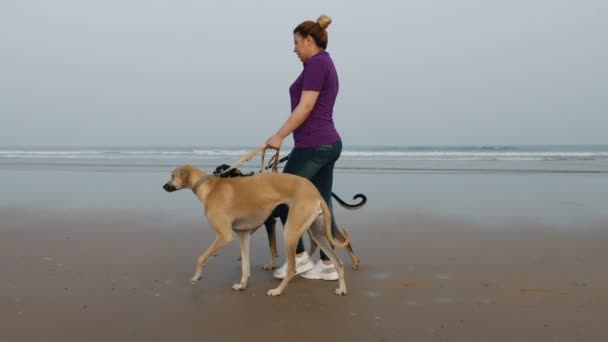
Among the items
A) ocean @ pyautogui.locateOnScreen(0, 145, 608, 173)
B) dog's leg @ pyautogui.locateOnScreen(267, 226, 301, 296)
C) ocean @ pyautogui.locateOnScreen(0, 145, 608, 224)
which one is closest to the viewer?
dog's leg @ pyautogui.locateOnScreen(267, 226, 301, 296)

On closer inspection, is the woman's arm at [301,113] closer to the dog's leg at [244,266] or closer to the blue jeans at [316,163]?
the blue jeans at [316,163]

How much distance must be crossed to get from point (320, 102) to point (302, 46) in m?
0.50

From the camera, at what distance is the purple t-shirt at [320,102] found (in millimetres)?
3783

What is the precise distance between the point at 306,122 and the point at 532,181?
9738 mm

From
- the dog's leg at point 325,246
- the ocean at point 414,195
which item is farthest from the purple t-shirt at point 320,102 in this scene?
the ocean at point 414,195

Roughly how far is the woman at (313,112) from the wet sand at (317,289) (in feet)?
2.71

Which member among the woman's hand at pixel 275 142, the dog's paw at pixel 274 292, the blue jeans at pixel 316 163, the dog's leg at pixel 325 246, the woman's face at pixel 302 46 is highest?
the woman's face at pixel 302 46

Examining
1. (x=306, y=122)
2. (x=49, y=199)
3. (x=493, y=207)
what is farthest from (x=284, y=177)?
(x=49, y=199)

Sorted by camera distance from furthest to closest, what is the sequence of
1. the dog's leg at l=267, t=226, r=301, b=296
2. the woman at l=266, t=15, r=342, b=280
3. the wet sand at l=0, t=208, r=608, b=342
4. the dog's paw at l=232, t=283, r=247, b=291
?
the dog's paw at l=232, t=283, r=247, b=291 < the woman at l=266, t=15, r=342, b=280 < the dog's leg at l=267, t=226, r=301, b=296 < the wet sand at l=0, t=208, r=608, b=342

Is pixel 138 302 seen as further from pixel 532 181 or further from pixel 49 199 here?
pixel 532 181

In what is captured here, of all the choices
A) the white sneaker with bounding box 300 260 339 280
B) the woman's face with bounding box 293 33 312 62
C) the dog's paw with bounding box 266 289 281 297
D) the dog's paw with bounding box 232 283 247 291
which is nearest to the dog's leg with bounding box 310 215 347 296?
the white sneaker with bounding box 300 260 339 280

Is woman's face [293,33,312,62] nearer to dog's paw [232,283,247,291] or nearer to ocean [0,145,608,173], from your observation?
dog's paw [232,283,247,291]

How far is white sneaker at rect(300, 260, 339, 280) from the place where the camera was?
4121mm

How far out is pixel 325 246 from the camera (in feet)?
12.9
